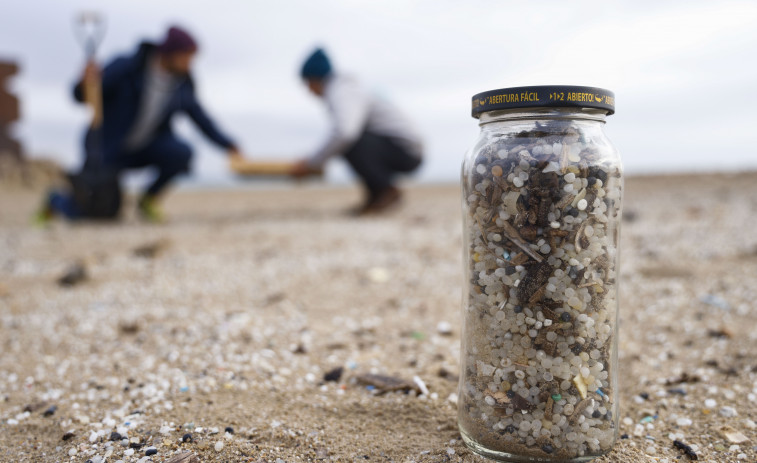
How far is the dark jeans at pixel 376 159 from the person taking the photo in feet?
22.5

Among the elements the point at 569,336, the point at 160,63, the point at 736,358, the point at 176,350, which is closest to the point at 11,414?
the point at 176,350

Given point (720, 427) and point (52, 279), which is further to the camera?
point (52, 279)

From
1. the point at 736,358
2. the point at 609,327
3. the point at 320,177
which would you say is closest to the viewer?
the point at 609,327

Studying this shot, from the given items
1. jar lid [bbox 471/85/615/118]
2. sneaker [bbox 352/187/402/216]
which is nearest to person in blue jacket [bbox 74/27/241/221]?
sneaker [bbox 352/187/402/216]

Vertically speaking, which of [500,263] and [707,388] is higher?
[500,263]

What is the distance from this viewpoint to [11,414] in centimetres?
204

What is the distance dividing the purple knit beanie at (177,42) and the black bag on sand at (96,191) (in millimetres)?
1575

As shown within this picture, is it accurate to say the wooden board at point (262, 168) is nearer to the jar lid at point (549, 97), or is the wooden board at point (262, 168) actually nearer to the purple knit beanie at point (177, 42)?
the purple knit beanie at point (177, 42)

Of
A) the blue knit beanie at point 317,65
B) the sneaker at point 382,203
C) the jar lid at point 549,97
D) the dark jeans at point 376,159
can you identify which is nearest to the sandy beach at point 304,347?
the jar lid at point 549,97

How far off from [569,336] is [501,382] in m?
0.22

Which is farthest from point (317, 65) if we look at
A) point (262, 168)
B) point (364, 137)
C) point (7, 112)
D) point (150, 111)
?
point (7, 112)

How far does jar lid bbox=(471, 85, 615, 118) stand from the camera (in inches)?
58.3

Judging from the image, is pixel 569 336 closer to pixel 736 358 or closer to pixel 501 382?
pixel 501 382

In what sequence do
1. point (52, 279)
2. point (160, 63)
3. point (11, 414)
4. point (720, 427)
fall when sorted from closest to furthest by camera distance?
point (720, 427), point (11, 414), point (52, 279), point (160, 63)
